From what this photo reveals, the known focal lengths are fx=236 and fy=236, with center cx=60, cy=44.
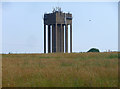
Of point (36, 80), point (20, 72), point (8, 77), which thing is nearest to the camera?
point (36, 80)

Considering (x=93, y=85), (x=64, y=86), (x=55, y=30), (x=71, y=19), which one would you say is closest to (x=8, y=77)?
(x=64, y=86)

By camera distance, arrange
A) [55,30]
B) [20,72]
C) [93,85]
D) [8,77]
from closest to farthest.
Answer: [93,85]
[8,77]
[20,72]
[55,30]

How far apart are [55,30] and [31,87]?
157 ft

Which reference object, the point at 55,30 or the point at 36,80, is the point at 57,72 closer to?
the point at 36,80

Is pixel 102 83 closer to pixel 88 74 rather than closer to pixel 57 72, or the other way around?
Result: pixel 88 74

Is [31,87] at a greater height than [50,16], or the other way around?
[50,16]

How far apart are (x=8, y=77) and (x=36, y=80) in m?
1.68

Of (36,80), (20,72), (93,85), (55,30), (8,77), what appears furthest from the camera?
(55,30)

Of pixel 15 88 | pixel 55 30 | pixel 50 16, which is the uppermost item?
pixel 50 16

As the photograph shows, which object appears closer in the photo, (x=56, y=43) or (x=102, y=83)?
(x=102, y=83)

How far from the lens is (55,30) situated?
56.8 metres

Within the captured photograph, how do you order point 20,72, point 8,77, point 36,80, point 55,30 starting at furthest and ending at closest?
1. point 55,30
2. point 20,72
3. point 8,77
4. point 36,80

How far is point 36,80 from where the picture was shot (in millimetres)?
10242

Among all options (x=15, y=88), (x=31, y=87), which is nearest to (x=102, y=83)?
(x=31, y=87)
